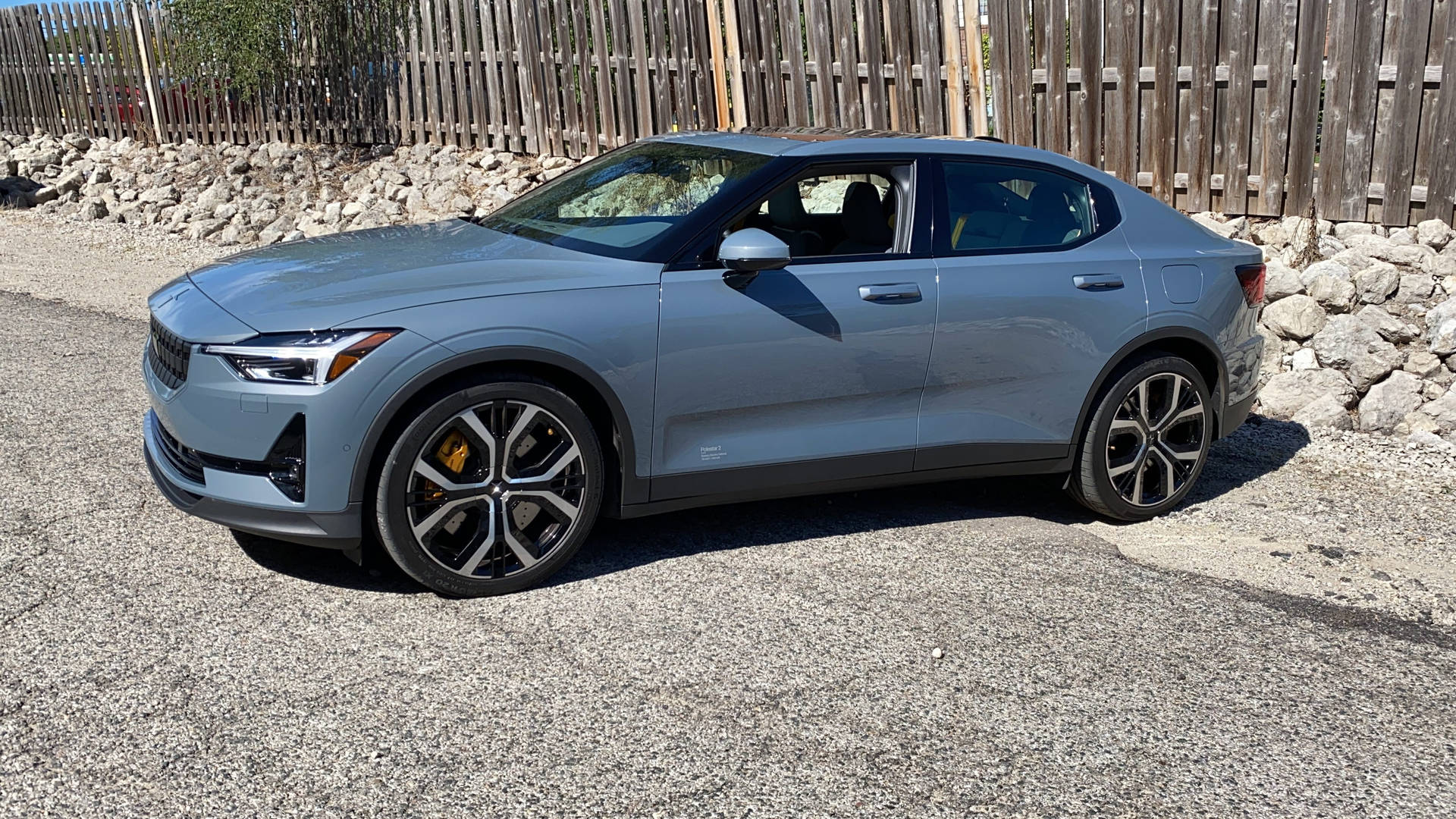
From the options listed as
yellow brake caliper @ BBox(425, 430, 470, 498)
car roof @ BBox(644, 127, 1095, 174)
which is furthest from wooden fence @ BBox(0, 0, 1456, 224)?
yellow brake caliper @ BBox(425, 430, 470, 498)

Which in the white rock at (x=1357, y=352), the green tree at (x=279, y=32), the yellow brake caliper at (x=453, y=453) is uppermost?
the green tree at (x=279, y=32)

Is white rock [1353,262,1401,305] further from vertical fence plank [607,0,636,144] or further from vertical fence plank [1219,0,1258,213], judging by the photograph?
vertical fence plank [607,0,636,144]

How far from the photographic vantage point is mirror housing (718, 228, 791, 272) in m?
4.61

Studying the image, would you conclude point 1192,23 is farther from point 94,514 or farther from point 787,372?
point 94,514

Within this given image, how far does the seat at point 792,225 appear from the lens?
5.16 meters

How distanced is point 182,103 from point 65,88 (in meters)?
3.39

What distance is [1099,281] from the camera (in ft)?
18.0

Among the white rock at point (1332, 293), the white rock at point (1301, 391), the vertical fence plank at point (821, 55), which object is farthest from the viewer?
the vertical fence plank at point (821, 55)

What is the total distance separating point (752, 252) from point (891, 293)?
706 mm

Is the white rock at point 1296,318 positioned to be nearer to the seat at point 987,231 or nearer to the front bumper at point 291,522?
the seat at point 987,231

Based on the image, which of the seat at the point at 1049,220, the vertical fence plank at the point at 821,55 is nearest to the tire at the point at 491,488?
the seat at the point at 1049,220

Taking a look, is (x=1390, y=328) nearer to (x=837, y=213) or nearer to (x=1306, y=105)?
Result: (x=1306, y=105)

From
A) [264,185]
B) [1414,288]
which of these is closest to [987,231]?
[1414,288]

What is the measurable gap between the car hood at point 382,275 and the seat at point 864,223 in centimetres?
96
